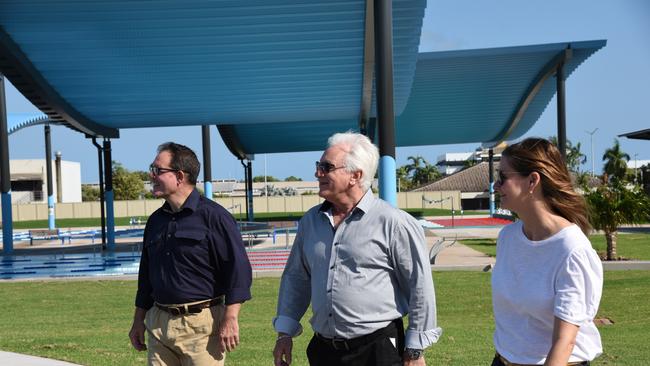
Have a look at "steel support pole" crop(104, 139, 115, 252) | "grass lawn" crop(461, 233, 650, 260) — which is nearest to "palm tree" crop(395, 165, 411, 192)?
"grass lawn" crop(461, 233, 650, 260)

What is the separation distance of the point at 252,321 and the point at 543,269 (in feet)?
24.8

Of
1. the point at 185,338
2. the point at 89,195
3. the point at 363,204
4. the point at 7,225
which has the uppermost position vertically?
the point at 363,204

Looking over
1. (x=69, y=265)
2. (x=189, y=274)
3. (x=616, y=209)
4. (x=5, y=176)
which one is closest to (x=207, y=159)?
(x=5, y=176)

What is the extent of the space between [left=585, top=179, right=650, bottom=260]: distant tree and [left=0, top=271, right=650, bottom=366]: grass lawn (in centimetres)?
253

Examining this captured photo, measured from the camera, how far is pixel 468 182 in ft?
261

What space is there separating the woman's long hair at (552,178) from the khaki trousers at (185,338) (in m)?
2.10

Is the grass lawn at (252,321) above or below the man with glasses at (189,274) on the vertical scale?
below

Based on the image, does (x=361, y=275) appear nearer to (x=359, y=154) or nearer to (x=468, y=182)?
(x=359, y=154)

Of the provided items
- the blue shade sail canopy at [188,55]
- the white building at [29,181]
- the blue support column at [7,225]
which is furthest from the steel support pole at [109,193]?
the white building at [29,181]

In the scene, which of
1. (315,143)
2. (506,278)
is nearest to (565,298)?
(506,278)

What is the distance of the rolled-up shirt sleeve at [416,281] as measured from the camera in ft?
11.2

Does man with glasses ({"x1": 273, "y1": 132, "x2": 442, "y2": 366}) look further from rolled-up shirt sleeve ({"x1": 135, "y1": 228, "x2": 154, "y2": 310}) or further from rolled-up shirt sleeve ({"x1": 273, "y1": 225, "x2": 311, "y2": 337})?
rolled-up shirt sleeve ({"x1": 135, "y1": 228, "x2": 154, "y2": 310})

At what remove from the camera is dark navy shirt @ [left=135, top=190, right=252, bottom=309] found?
4.22 metres

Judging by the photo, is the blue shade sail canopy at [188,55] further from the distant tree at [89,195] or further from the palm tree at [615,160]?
the distant tree at [89,195]
